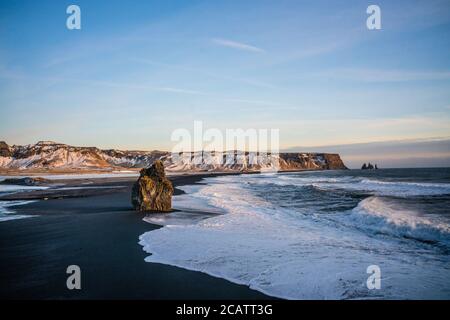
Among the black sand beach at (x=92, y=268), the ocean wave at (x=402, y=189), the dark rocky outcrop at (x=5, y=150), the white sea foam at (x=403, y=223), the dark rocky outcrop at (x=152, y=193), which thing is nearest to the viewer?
the black sand beach at (x=92, y=268)

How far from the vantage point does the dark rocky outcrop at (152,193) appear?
17.9m

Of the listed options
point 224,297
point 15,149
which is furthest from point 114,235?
point 15,149

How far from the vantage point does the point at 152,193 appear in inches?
711

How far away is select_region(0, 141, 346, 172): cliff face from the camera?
4520 inches

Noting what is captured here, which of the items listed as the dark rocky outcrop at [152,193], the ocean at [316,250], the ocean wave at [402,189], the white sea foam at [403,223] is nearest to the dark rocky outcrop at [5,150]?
the ocean wave at [402,189]

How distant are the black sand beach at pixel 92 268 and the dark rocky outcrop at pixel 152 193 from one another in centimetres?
420

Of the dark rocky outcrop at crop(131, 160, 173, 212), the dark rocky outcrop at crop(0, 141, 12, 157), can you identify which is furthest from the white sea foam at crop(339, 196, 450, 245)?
the dark rocky outcrop at crop(0, 141, 12, 157)

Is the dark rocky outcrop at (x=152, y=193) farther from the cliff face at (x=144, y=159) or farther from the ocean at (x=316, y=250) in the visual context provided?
the cliff face at (x=144, y=159)

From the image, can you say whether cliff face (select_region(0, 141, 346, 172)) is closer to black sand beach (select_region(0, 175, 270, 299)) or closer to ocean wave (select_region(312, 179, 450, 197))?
ocean wave (select_region(312, 179, 450, 197))

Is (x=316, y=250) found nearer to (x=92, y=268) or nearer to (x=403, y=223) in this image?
(x=403, y=223)

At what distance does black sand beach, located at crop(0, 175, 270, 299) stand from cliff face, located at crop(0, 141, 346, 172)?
99270mm

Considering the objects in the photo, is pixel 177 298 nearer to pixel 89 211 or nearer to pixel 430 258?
pixel 430 258

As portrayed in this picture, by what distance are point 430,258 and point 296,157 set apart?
180 metres

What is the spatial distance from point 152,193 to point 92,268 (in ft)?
33.6
